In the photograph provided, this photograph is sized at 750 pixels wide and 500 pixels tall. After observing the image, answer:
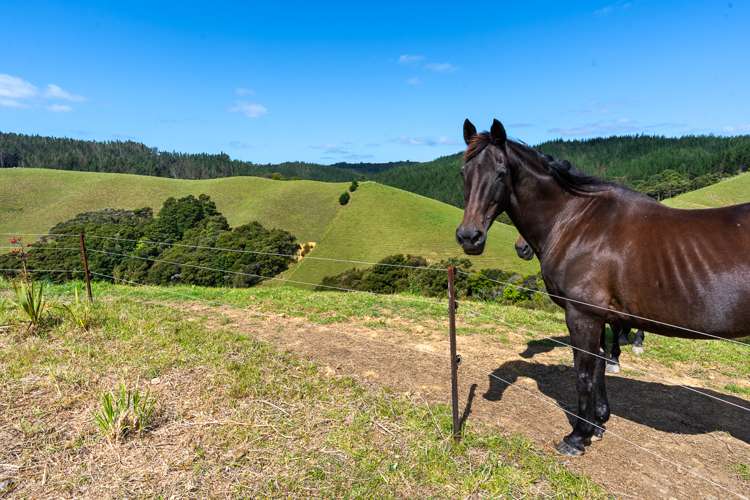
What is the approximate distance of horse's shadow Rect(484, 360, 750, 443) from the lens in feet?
15.5

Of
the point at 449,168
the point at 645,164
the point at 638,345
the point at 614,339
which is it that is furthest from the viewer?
the point at 449,168

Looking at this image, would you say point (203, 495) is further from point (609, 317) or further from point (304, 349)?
point (609, 317)

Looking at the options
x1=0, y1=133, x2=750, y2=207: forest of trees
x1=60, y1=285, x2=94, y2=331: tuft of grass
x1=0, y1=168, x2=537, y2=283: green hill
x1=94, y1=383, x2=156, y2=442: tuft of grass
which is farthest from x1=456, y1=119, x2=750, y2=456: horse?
x1=0, y1=133, x2=750, y2=207: forest of trees

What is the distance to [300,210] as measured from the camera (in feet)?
246

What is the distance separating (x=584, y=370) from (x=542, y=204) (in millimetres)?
1710

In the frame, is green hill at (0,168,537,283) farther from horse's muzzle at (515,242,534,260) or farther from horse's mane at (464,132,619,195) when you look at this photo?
horse's mane at (464,132,619,195)

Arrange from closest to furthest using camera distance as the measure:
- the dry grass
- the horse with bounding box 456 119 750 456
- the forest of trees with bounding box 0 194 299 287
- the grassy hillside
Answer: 1. the horse with bounding box 456 119 750 456
2. the dry grass
3. the forest of trees with bounding box 0 194 299 287
4. the grassy hillside

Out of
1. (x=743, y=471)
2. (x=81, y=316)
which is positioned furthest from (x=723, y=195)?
(x=81, y=316)

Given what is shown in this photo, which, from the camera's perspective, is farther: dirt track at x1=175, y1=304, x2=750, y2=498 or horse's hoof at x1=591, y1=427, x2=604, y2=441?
horse's hoof at x1=591, y1=427, x2=604, y2=441

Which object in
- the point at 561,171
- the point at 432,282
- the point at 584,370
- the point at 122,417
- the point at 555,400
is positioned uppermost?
the point at 561,171

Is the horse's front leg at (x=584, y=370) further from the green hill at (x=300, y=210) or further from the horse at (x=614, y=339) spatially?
the green hill at (x=300, y=210)

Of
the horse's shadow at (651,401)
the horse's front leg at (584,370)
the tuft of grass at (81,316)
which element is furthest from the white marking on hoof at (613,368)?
the tuft of grass at (81,316)

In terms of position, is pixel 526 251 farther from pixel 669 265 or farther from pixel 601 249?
pixel 669 265

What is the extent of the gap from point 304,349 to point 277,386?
148cm
